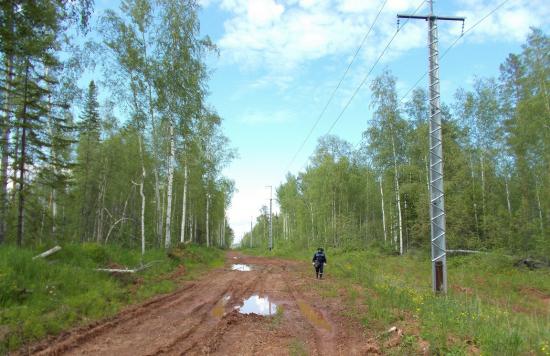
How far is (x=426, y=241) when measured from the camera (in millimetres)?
26797

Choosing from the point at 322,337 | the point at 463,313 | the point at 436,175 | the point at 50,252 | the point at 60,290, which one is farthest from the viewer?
the point at 50,252

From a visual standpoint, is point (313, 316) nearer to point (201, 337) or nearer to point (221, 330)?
point (221, 330)

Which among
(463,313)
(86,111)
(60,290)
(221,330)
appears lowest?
(221,330)

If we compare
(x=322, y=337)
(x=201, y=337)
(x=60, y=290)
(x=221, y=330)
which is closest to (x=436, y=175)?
(x=322, y=337)

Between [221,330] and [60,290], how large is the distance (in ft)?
14.5

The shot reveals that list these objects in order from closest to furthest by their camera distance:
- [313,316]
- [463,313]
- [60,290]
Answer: [463,313], [60,290], [313,316]

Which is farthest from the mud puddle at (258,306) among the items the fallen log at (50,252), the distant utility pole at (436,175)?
the fallen log at (50,252)

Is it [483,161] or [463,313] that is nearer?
[463,313]

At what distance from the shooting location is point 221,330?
24.3 ft

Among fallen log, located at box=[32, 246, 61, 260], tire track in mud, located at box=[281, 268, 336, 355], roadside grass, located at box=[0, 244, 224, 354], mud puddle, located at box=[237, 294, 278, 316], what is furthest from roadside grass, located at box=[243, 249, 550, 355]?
fallen log, located at box=[32, 246, 61, 260]

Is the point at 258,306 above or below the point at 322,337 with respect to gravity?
below

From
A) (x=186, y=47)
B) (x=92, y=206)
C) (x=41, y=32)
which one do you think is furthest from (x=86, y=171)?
(x=41, y=32)

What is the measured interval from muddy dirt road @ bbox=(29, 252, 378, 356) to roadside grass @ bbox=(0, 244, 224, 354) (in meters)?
0.51

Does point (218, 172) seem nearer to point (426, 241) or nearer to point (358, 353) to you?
point (426, 241)
